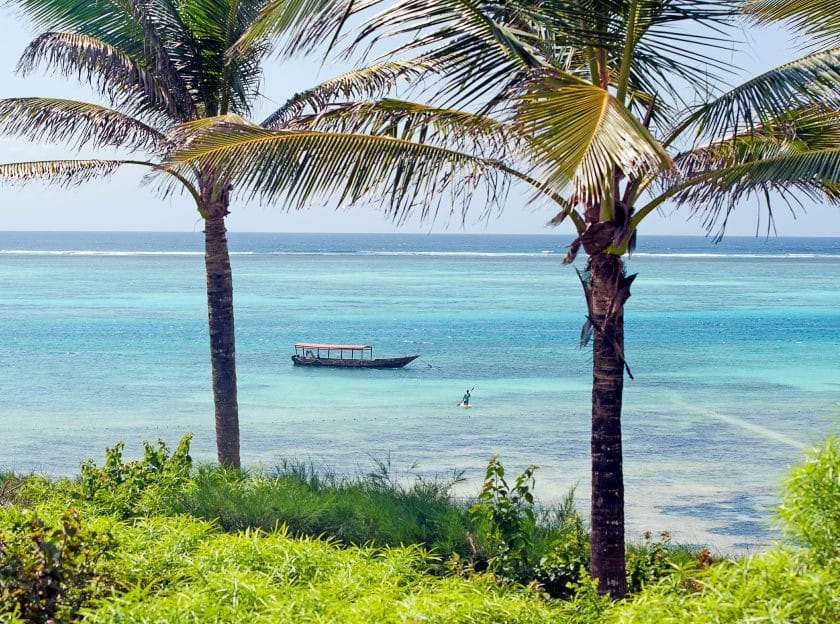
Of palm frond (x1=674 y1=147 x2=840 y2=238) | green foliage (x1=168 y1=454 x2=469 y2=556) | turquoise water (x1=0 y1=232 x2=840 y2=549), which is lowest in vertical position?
turquoise water (x1=0 y1=232 x2=840 y2=549)

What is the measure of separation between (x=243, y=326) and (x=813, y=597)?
5583cm

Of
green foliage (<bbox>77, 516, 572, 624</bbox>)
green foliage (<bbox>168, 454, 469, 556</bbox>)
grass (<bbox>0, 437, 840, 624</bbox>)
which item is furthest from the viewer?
green foliage (<bbox>168, 454, 469, 556</bbox>)

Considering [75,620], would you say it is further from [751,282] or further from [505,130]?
[751,282]

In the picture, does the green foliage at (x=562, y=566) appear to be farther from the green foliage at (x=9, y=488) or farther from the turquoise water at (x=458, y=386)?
the green foliage at (x=9, y=488)

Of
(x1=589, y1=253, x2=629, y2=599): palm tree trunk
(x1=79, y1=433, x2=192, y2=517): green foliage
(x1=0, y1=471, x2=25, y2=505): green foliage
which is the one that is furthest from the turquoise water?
(x1=0, y1=471, x2=25, y2=505): green foliage

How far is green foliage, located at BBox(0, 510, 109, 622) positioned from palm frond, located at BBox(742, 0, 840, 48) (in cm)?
662

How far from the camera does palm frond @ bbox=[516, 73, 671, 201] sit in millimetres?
5660

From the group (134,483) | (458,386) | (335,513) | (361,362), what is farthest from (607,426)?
(361,362)

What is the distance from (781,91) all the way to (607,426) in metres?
2.73

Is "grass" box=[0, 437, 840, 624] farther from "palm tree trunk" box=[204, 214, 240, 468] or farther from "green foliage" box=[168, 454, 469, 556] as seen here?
"palm tree trunk" box=[204, 214, 240, 468]

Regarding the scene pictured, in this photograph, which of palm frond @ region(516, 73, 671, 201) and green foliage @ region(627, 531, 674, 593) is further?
green foliage @ region(627, 531, 674, 593)

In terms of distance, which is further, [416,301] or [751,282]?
[751,282]

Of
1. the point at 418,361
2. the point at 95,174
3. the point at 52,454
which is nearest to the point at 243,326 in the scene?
the point at 418,361

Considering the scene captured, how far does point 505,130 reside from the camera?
7.70 m
